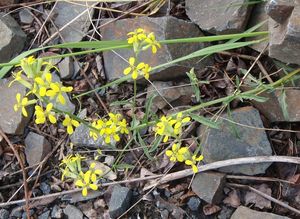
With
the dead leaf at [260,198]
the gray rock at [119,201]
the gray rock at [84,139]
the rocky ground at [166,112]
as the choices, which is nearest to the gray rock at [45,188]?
the rocky ground at [166,112]

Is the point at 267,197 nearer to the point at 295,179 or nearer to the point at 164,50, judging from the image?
the point at 295,179

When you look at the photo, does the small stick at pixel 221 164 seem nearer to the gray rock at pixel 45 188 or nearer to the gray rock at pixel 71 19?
the gray rock at pixel 45 188

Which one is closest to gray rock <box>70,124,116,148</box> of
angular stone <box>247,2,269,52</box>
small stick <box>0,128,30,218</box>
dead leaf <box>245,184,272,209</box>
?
small stick <box>0,128,30,218</box>

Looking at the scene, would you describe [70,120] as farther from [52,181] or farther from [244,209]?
[244,209]

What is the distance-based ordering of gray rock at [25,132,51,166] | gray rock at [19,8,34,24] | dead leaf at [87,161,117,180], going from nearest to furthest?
dead leaf at [87,161,117,180] < gray rock at [25,132,51,166] < gray rock at [19,8,34,24]

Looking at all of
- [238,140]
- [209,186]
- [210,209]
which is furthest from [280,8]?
[210,209]

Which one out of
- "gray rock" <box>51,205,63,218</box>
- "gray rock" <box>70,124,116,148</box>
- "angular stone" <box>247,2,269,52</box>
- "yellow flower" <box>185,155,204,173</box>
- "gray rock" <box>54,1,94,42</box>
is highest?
"angular stone" <box>247,2,269,52</box>

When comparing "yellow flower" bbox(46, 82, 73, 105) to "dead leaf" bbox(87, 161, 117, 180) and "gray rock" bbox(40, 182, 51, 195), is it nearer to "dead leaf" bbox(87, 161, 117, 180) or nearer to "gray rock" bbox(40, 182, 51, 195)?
"dead leaf" bbox(87, 161, 117, 180)
